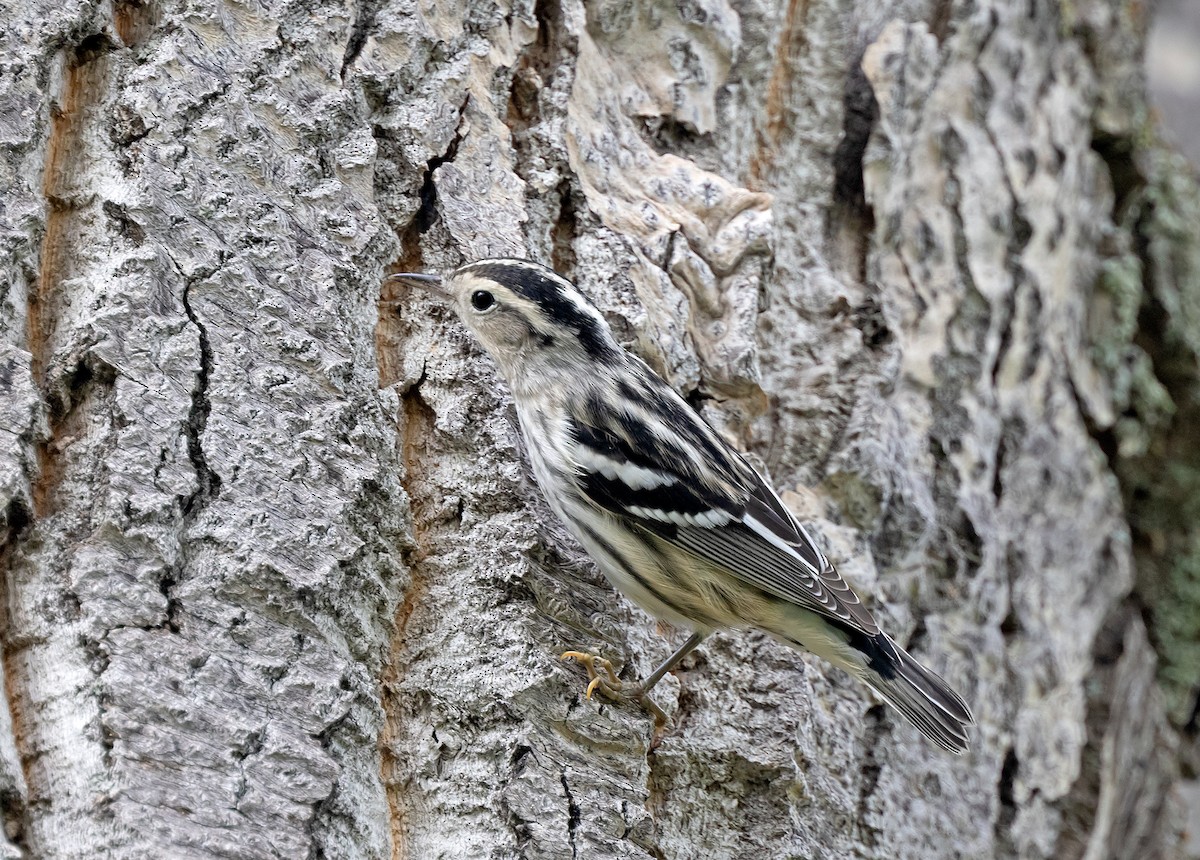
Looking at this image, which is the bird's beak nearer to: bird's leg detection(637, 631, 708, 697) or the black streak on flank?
the black streak on flank

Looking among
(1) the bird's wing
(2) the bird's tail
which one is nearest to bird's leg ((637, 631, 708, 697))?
(1) the bird's wing

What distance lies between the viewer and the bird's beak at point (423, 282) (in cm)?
295

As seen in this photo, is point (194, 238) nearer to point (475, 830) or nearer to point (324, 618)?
point (324, 618)

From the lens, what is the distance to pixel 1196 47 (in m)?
6.19

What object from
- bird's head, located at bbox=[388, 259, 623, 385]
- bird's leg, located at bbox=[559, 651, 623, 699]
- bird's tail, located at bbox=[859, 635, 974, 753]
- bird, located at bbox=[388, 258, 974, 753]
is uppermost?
bird's head, located at bbox=[388, 259, 623, 385]

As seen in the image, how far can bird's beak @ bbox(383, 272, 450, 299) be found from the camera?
9.67ft

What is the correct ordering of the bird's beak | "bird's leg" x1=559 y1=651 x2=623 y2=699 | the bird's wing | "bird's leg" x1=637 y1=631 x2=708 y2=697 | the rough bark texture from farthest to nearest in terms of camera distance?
the bird's wing < the bird's beak < "bird's leg" x1=637 y1=631 x2=708 y2=697 < "bird's leg" x1=559 y1=651 x2=623 y2=699 < the rough bark texture

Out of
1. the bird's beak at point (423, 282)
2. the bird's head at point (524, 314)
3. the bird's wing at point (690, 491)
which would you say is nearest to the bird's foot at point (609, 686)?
the bird's wing at point (690, 491)

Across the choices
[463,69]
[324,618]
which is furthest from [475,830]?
[463,69]

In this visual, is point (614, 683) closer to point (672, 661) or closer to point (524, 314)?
point (672, 661)

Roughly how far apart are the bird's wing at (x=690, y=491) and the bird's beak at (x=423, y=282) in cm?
52

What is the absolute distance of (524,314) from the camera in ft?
10.5

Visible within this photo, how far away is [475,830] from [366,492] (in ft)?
2.50

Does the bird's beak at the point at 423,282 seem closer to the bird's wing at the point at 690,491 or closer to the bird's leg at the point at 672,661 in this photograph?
the bird's wing at the point at 690,491
